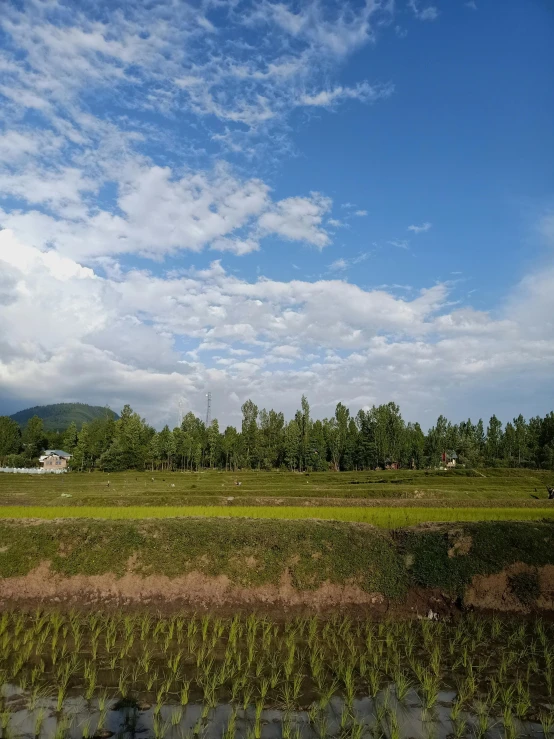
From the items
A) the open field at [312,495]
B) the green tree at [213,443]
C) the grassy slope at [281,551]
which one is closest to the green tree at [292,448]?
the green tree at [213,443]

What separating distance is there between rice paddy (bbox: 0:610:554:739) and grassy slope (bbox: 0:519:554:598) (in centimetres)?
240

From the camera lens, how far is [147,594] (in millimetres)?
15383

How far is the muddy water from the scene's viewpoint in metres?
7.62

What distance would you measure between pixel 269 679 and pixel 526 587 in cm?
1041

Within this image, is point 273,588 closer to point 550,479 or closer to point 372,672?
point 372,672

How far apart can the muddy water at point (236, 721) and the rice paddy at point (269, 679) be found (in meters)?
0.03

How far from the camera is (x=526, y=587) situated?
15656 mm

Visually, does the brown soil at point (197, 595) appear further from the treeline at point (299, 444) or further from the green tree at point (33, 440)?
the green tree at point (33, 440)

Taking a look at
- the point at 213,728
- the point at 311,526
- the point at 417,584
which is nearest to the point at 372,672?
the point at 213,728

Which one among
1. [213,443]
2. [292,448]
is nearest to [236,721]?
[292,448]

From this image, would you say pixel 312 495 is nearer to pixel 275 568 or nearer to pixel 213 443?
pixel 275 568

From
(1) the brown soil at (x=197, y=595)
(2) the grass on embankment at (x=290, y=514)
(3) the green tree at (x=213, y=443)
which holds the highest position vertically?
(3) the green tree at (x=213, y=443)

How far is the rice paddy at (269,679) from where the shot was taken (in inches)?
313

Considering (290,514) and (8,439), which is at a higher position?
(8,439)
